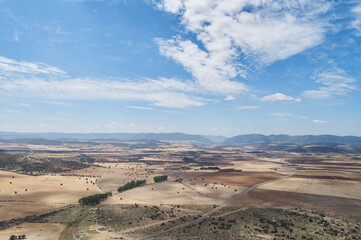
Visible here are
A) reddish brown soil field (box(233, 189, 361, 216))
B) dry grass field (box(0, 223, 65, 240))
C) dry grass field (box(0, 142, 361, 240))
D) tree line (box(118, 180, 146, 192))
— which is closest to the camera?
dry grass field (box(0, 223, 65, 240))

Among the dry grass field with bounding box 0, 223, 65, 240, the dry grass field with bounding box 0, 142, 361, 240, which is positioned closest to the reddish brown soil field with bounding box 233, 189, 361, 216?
the dry grass field with bounding box 0, 142, 361, 240

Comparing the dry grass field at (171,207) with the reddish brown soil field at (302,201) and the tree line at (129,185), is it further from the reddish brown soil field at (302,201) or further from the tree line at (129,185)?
the tree line at (129,185)

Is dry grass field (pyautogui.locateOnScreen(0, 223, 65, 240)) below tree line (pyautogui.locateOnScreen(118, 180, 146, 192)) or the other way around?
the other way around

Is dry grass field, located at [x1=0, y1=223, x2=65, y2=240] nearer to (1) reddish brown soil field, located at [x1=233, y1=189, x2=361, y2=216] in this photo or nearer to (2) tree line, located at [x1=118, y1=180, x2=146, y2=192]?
(2) tree line, located at [x1=118, y1=180, x2=146, y2=192]

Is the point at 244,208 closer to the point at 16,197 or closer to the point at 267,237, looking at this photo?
the point at 267,237

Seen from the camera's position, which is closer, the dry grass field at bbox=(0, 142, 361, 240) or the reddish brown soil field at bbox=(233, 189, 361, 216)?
the dry grass field at bbox=(0, 142, 361, 240)

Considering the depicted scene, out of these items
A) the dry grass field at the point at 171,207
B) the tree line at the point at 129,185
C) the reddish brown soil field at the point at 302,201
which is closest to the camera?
the dry grass field at the point at 171,207

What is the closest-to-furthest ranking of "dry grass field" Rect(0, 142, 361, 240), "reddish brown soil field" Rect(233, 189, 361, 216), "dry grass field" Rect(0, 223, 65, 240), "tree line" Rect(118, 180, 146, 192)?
Answer: 1. "dry grass field" Rect(0, 223, 65, 240)
2. "dry grass field" Rect(0, 142, 361, 240)
3. "reddish brown soil field" Rect(233, 189, 361, 216)
4. "tree line" Rect(118, 180, 146, 192)

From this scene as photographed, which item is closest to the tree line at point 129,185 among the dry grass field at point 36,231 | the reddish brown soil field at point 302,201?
the dry grass field at point 36,231

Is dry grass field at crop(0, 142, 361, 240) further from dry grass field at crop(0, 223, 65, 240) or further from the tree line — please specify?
the tree line
